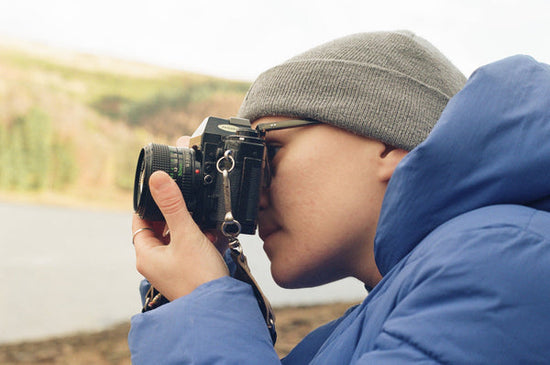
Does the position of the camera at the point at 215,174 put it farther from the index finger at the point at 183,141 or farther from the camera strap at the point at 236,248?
the index finger at the point at 183,141

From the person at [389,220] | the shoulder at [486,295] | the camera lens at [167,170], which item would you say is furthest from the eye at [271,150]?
the shoulder at [486,295]

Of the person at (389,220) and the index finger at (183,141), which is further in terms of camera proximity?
the index finger at (183,141)

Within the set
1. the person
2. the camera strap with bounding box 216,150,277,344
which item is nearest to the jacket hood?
the person

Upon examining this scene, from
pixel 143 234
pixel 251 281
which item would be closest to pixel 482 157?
pixel 251 281

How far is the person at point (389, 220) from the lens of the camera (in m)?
0.56

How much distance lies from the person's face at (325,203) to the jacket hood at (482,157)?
0.22 metres

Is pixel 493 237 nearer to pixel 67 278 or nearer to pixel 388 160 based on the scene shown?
pixel 388 160

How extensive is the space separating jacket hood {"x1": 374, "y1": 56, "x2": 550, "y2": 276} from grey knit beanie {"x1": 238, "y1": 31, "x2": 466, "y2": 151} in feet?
0.91

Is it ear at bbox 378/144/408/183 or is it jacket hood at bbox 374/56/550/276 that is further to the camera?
ear at bbox 378/144/408/183

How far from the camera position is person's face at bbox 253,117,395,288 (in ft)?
3.05

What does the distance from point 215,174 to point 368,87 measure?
0.34 metres

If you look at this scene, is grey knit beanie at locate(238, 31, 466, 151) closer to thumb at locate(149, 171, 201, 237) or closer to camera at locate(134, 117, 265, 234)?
camera at locate(134, 117, 265, 234)

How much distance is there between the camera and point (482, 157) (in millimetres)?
642

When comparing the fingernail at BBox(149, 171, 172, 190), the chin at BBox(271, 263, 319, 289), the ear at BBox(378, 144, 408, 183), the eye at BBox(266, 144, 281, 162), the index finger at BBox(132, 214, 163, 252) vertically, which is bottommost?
the chin at BBox(271, 263, 319, 289)
